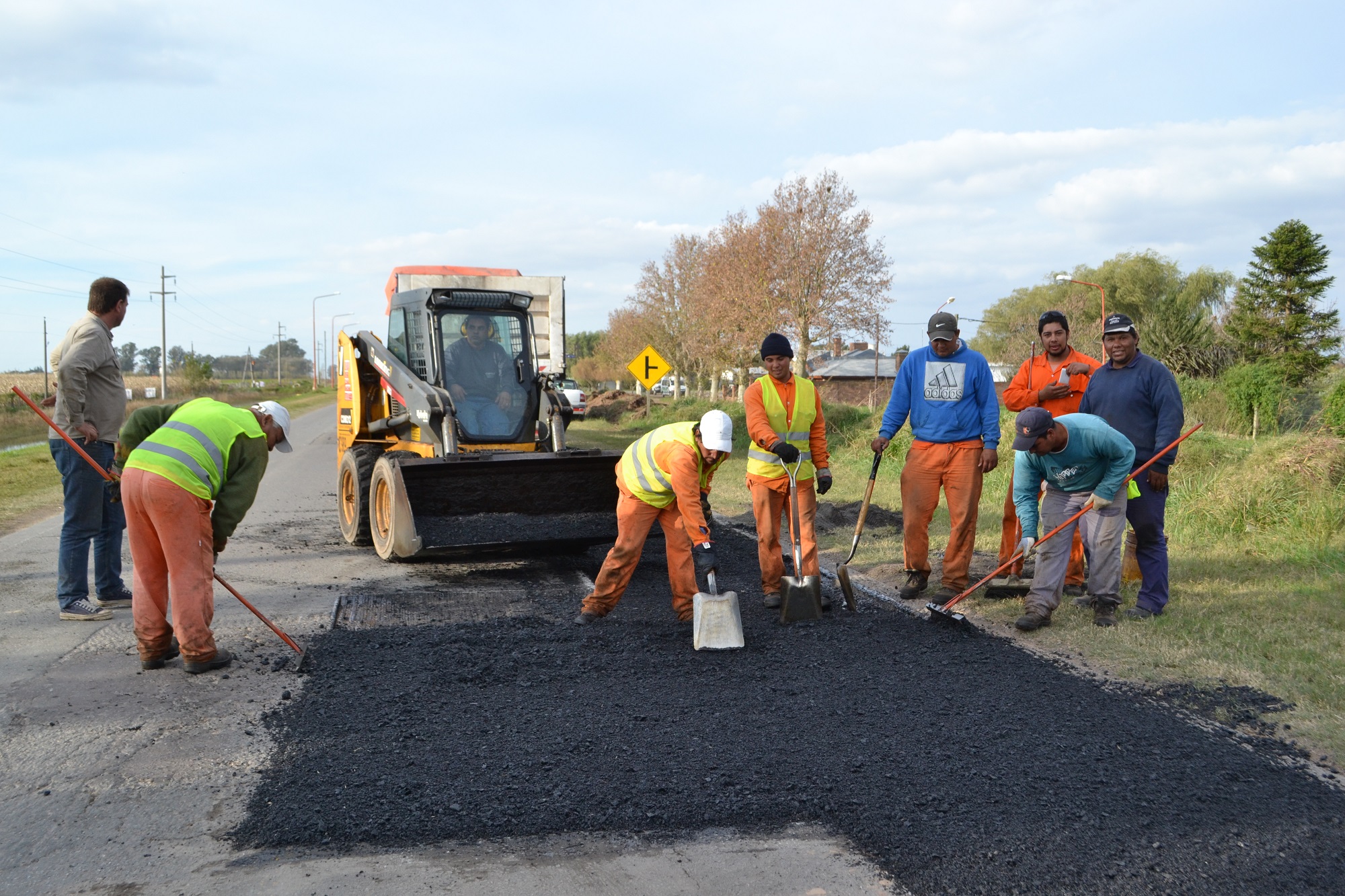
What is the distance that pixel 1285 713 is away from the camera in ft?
13.8

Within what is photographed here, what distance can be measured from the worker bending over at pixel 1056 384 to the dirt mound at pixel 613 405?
26649mm

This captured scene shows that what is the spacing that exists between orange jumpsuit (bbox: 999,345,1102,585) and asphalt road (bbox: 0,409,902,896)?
13.5 ft

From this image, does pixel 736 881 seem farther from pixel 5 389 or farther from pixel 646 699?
pixel 5 389

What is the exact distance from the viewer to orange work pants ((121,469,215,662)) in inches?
182

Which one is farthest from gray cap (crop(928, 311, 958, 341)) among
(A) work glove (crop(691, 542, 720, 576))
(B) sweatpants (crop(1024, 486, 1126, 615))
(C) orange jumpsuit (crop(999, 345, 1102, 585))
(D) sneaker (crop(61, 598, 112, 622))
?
(D) sneaker (crop(61, 598, 112, 622))

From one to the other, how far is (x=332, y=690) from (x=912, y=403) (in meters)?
4.14

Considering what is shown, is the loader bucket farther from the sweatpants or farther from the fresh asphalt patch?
the sweatpants

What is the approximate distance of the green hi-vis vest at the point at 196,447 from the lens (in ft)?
15.3

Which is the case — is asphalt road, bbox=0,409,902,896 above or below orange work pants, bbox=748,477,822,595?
below

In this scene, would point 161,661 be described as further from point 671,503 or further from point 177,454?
point 671,503

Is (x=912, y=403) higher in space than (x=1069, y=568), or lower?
higher

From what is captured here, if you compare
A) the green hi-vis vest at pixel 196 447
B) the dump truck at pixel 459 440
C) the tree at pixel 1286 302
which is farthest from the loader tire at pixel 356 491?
the tree at pixel 1286 302

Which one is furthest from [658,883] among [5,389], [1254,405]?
[5,389]

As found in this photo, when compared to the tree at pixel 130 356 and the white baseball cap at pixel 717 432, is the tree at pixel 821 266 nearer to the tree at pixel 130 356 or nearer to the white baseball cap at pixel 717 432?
the white baseball cap at pixel 717 432
